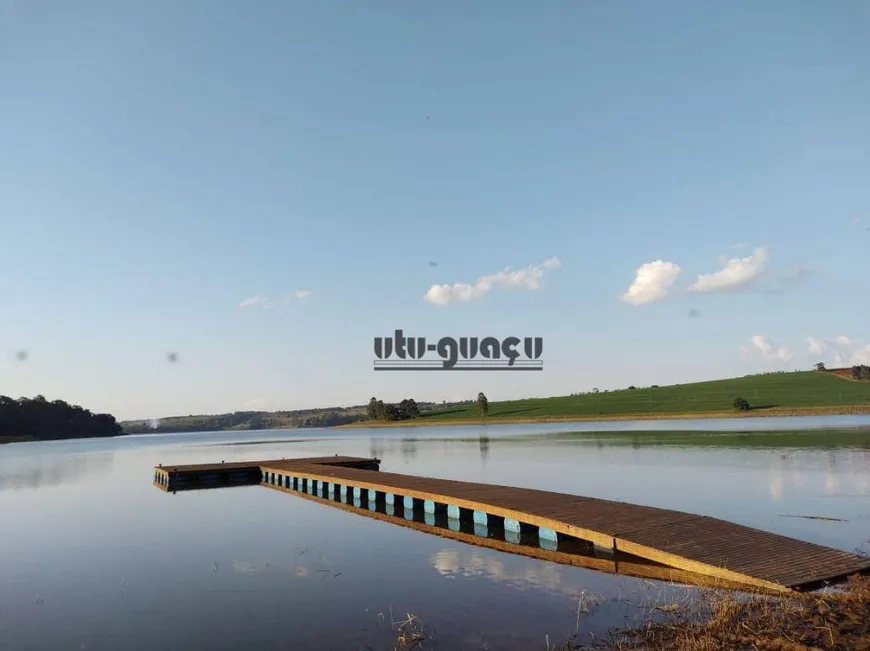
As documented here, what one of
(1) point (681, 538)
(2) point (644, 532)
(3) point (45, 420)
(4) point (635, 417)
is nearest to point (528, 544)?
(2) point (644, 532)

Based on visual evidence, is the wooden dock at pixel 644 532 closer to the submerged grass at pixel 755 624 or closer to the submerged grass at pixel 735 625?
the submerged grass at pixel 735 625

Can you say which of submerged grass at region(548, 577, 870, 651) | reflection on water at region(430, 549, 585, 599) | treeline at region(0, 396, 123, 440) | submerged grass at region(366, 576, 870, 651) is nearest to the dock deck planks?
submerged grass at region(366, 576, 870, 651)

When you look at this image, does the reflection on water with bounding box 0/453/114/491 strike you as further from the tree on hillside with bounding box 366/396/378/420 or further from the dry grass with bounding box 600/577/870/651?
the tree on hillside with bounding box 366/396/378/420

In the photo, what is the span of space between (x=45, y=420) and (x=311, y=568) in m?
164

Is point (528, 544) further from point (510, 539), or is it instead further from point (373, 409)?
point (373, 409)

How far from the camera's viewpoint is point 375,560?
1611 cm

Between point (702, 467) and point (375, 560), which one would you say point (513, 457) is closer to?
point (702, 467)

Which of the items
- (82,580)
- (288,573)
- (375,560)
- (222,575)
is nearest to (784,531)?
(375,560)

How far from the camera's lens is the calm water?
1095 centimetres

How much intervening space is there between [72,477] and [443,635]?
1769 inches

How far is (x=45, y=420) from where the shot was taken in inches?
5891

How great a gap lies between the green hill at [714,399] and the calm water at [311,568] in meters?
74.5

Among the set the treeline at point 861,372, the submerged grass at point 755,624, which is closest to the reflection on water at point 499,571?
the submerged grass at point 755,624

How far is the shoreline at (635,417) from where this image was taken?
297 ft
